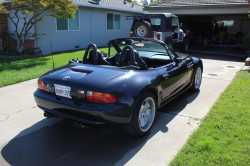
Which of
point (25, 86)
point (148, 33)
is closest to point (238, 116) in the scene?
point (25, 86)

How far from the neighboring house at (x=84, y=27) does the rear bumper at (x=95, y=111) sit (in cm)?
1011

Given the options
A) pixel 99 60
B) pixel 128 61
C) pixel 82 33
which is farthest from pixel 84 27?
pixel 128 61

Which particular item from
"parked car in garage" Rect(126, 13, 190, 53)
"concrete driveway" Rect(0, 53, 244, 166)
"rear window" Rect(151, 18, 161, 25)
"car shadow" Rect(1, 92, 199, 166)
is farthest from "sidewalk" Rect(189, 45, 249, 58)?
"car shadow" Rect(1, 92, 199, 166)

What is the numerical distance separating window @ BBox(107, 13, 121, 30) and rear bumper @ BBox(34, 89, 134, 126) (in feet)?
50.8

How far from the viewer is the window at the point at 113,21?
17962 mm

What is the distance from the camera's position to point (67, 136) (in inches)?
142

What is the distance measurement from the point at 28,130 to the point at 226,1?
50.2 feet

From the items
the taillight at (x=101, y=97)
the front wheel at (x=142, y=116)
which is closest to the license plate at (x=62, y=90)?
the taillight at (x=101, y=97)

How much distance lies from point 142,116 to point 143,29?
8393 millimetres

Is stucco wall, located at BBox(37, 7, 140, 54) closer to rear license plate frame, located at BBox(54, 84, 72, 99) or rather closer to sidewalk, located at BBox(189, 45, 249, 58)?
sidewalk, located at BBox(189, 45, 249, 58)

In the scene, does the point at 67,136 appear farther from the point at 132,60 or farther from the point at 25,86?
the point at 25,86

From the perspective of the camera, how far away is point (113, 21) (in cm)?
1833

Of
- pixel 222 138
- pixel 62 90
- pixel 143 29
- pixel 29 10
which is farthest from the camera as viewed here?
pixel 143 29

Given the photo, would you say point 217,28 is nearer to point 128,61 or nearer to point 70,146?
point 128,61
